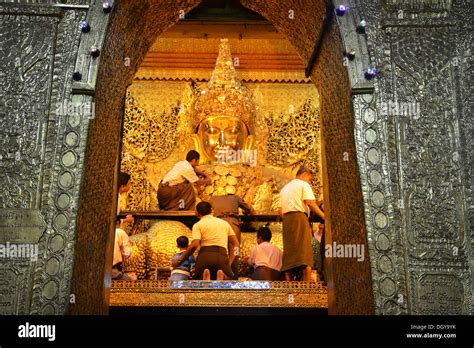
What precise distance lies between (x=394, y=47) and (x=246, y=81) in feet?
17.0

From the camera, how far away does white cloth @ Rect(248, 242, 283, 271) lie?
593 centimetres

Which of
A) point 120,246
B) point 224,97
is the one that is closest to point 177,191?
point 224,97

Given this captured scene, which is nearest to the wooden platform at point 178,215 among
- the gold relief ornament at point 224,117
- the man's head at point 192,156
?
the man's head at point 192,156

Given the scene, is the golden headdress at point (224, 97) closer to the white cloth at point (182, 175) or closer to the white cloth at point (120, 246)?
the white cloth at point (182, 175)

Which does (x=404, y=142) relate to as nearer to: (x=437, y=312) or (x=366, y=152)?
(x=366, y=152)

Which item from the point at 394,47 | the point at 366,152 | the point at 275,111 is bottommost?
the point at 366,152

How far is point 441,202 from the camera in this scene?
12.5 ft

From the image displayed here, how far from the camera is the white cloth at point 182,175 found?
24.3ft

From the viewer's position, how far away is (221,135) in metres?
8.55

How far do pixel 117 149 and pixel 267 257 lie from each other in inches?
84.9

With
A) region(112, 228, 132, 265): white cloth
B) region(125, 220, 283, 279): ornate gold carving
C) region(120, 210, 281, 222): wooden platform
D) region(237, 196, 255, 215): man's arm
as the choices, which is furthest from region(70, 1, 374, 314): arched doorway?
region(120, 210, 281, 222): wooden platform

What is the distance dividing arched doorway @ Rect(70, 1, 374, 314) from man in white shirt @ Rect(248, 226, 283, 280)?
1.44 metres

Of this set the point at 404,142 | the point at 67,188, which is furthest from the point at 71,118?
the point at 404,142

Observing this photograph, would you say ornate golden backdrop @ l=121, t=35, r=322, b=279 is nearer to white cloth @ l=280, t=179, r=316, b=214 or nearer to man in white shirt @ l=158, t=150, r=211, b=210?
man in white shirt @ l=158, t=150, r=211, b=210
